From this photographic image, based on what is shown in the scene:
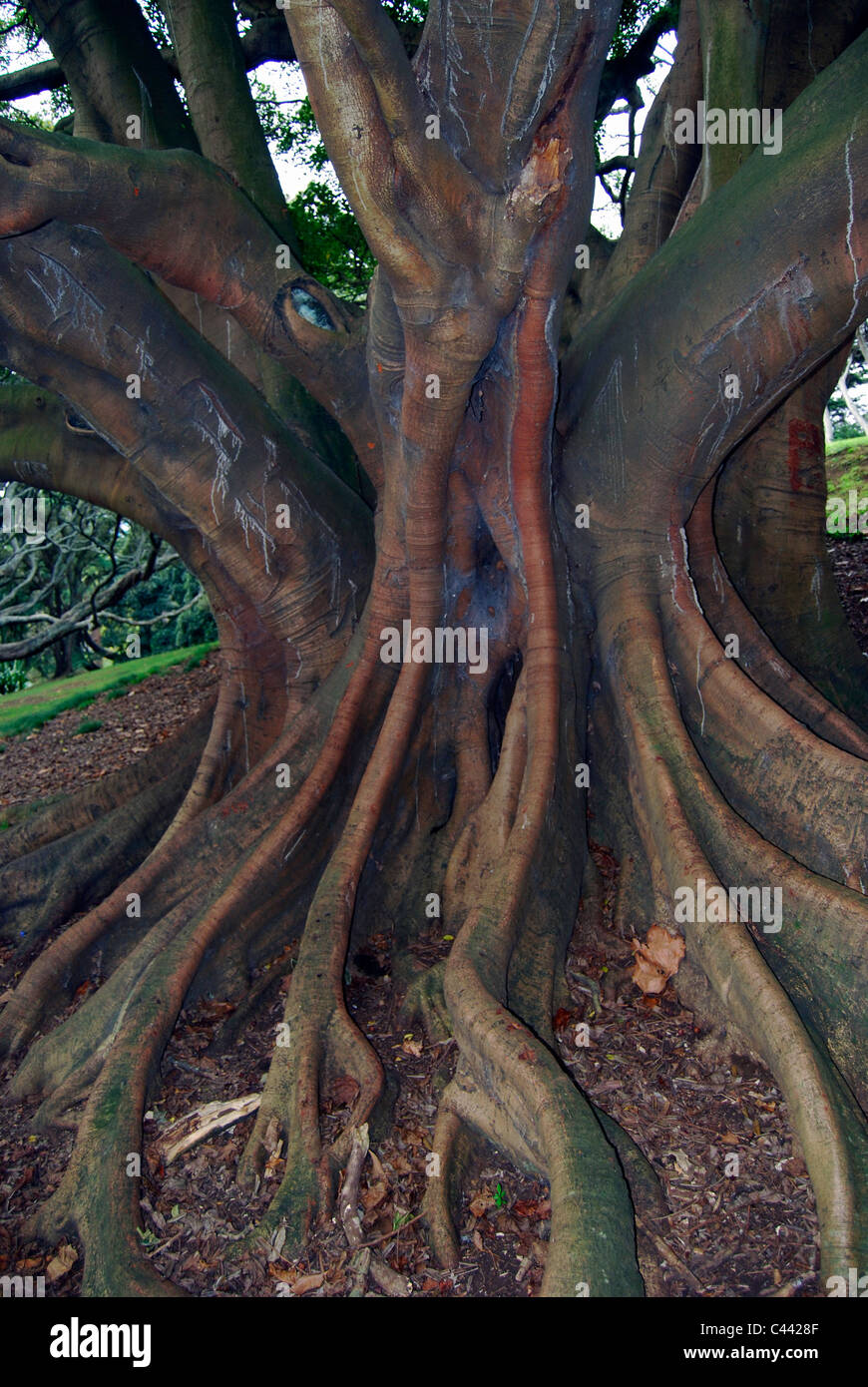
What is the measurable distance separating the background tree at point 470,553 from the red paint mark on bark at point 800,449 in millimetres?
25

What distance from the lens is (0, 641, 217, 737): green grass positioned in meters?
11.3

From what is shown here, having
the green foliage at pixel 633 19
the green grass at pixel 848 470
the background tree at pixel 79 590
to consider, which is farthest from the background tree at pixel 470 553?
the background tree at pixel 79 590

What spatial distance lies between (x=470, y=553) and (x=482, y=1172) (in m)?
2.96

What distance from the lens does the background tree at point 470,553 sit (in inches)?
131

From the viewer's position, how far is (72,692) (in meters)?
13.0

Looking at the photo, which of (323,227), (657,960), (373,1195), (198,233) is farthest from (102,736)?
(373,1195)

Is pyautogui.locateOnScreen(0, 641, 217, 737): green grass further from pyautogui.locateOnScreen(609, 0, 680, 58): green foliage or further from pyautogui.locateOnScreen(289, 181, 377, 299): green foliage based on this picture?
pyautogui.locateOnScreen(609, 0, 680, 58): green foliage

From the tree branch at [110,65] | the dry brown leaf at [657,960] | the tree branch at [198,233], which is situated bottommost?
the dry brown leaf at [657,960]

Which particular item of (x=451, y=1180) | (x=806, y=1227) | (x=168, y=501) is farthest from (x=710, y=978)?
(x=168, y=501)

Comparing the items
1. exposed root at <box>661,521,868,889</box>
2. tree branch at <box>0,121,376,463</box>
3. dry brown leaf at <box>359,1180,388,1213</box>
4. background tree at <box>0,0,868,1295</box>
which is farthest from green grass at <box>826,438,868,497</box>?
dry brown leaf at <box>359,1180,388,1213</box>

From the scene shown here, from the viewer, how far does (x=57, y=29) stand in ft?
20.1

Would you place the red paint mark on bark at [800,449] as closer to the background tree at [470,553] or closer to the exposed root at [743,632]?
the background tree at [470,553]

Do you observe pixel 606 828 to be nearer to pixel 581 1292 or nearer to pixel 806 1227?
pixel 806 1227

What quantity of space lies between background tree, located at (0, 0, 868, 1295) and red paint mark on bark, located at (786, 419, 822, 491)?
25mm
